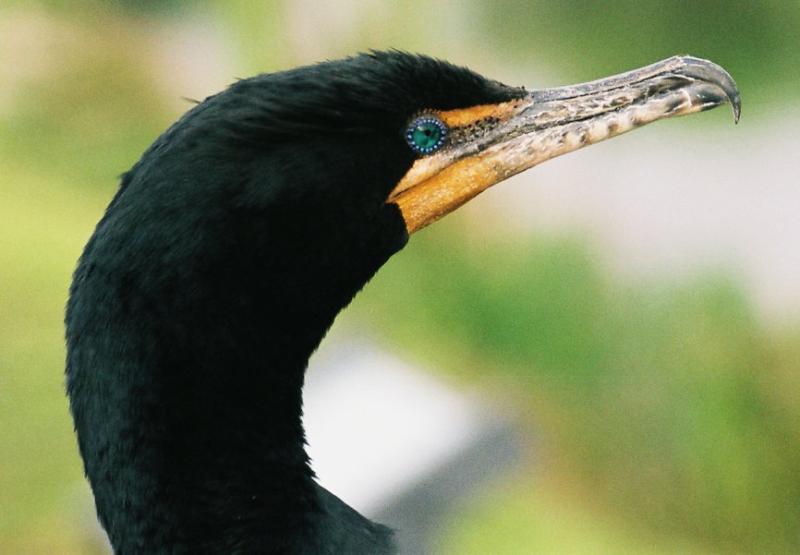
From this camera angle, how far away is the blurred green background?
2926 millimetres

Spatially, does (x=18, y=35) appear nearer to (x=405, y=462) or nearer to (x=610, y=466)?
(x=405, y=462)

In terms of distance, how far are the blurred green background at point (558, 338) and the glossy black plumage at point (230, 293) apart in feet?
4.79

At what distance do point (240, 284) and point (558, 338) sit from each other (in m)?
1.80

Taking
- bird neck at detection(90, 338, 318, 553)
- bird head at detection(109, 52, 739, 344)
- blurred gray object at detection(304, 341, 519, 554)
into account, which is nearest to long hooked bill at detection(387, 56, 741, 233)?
bird head at detection(109, 52, 739, 344)

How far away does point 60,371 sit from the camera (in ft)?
10.7

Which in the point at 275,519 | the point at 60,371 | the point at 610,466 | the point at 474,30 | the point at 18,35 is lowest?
the point at 275,519

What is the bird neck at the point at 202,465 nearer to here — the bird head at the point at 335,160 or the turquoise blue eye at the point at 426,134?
the bird head at the point at 335,160

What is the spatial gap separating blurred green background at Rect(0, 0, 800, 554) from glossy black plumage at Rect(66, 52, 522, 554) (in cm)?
146

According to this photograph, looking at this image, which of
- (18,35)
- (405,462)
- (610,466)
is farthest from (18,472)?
(610,466)

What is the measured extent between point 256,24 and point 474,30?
2.00 ft

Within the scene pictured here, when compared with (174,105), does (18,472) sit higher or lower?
lower

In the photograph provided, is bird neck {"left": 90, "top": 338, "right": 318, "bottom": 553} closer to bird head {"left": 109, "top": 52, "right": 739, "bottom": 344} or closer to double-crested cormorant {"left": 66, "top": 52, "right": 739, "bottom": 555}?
double-crested cormorant {"left": 66, "top": 52, "right": 739, "bottom": 555}

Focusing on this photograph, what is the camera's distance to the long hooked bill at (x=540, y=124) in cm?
156

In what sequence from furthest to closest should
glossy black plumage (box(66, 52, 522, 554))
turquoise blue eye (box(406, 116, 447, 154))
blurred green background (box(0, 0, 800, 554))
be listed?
blurred green background (box(0, 0, 800, 554)), turquoise blue eye (box(406, 116, 447, 154)), glossy black plumage (box(66, 52, 522, 554))
